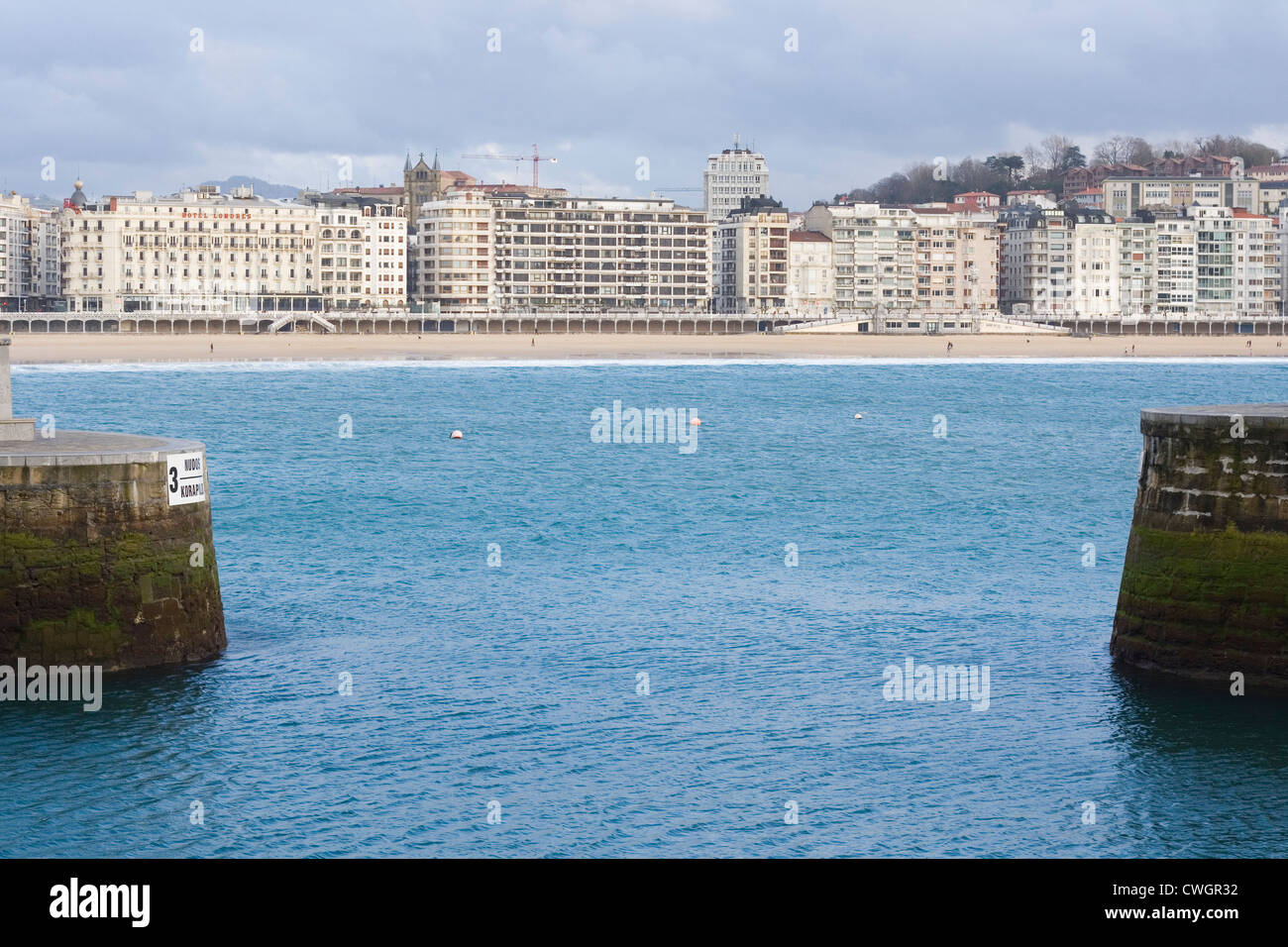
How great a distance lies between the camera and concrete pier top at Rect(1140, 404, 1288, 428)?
73.6 feet

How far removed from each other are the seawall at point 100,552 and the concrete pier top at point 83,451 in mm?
16

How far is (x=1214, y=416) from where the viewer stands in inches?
901

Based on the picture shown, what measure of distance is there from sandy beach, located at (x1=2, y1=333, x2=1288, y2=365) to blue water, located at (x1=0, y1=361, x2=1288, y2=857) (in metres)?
87.1

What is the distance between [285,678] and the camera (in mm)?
25141

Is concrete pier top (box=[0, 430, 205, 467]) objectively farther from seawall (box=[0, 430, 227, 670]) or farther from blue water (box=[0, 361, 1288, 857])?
blue water (box=[0, 361, 1288, 857])

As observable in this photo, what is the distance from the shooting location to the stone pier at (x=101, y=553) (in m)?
22.6

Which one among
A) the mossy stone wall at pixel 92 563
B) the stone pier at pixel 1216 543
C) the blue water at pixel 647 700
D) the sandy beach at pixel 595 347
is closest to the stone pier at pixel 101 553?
the mossy stone wall at pixel 92 563

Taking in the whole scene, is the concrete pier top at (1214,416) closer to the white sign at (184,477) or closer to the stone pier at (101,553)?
the white sign at (184,477)

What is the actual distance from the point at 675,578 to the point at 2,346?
12.9 meters

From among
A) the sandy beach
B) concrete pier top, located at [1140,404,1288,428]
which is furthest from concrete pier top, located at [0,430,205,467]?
the sandy beach

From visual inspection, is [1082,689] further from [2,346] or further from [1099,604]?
[2,346]

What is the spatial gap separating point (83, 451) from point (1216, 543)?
1293 cm

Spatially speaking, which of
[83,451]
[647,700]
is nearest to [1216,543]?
[647,700]
